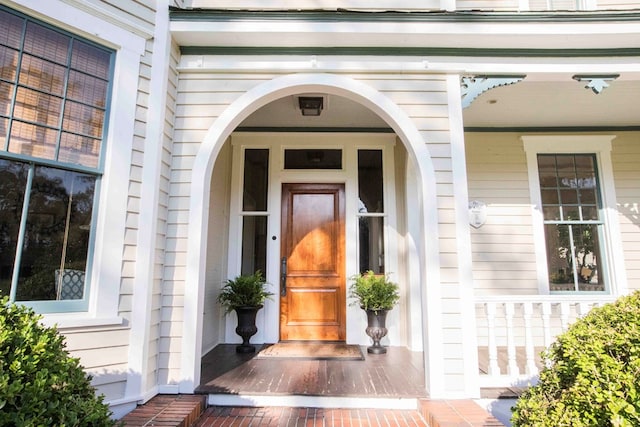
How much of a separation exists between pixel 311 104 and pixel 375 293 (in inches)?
87.2

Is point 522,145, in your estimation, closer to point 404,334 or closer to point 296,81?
point 404,334

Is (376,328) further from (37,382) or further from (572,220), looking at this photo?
(37,382)

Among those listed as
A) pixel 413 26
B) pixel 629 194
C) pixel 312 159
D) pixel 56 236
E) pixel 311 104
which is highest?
pixel 413 26

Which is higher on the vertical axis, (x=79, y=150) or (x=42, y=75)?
(x=42, y=75)

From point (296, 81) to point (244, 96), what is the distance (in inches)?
18.5

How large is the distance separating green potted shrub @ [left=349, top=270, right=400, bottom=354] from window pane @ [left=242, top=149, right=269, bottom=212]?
5.43 feet

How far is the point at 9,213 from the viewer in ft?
6.61

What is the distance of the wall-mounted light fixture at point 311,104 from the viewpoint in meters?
3.56

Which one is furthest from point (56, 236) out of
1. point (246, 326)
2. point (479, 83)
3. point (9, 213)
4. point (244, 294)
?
point (479, 83)

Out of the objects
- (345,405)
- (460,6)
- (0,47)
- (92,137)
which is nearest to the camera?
(0,47)

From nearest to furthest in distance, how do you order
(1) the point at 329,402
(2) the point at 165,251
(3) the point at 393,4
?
(1) the point at 329,402 → (2) the point at 165,251 → (3) the point at 393,4

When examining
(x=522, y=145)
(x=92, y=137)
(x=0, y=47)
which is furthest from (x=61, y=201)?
(x=522, y=145)

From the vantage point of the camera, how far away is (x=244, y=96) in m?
2.91

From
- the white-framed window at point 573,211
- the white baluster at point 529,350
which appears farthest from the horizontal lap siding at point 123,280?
the white-framed window at point 573,211
